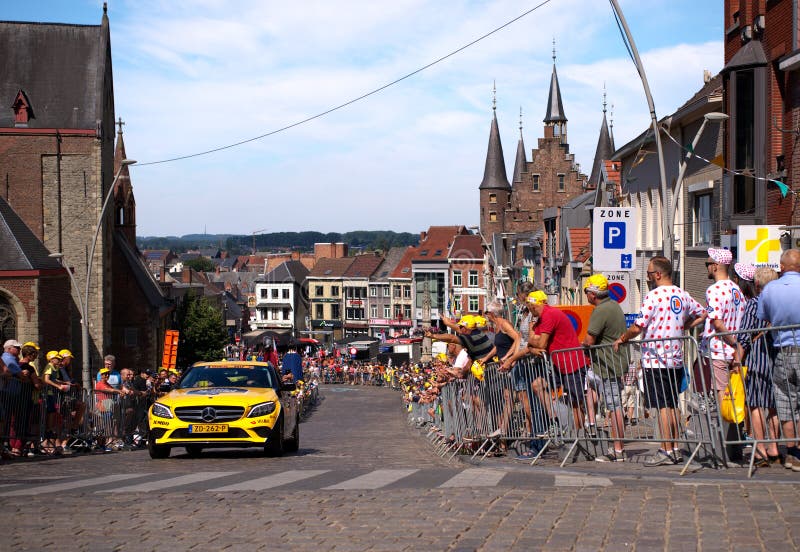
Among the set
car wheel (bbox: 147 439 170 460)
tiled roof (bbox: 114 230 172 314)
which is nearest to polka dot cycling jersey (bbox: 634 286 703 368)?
car wheel (bbox: 147 439 170 460)

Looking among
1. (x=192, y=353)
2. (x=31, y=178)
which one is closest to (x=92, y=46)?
(x=31, y=178)

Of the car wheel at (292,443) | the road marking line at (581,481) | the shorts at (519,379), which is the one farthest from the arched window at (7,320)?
the road marking line at (581,481)

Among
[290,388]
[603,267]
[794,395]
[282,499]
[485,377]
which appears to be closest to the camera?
[282,499]

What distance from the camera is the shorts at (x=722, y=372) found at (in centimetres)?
936

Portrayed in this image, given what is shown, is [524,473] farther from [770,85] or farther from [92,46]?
[92,46]

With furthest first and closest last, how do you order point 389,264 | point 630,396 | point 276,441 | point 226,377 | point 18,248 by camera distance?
point 389,264 < point 18,248 < point 226,377 < point 276,441 < point 630,396

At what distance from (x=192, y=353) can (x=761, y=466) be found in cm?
7245

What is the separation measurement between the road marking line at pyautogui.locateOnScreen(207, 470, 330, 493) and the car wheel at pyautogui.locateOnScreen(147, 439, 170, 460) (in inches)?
175

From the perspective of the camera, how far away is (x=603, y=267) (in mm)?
19469

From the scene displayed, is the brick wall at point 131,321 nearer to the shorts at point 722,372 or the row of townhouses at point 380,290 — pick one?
the row of townhouses at point 380,290

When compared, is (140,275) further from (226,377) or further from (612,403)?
(612,403)

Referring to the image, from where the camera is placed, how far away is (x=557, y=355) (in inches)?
430

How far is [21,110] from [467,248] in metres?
66.3

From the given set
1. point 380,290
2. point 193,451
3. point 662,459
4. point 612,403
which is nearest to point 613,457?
point 612,403
